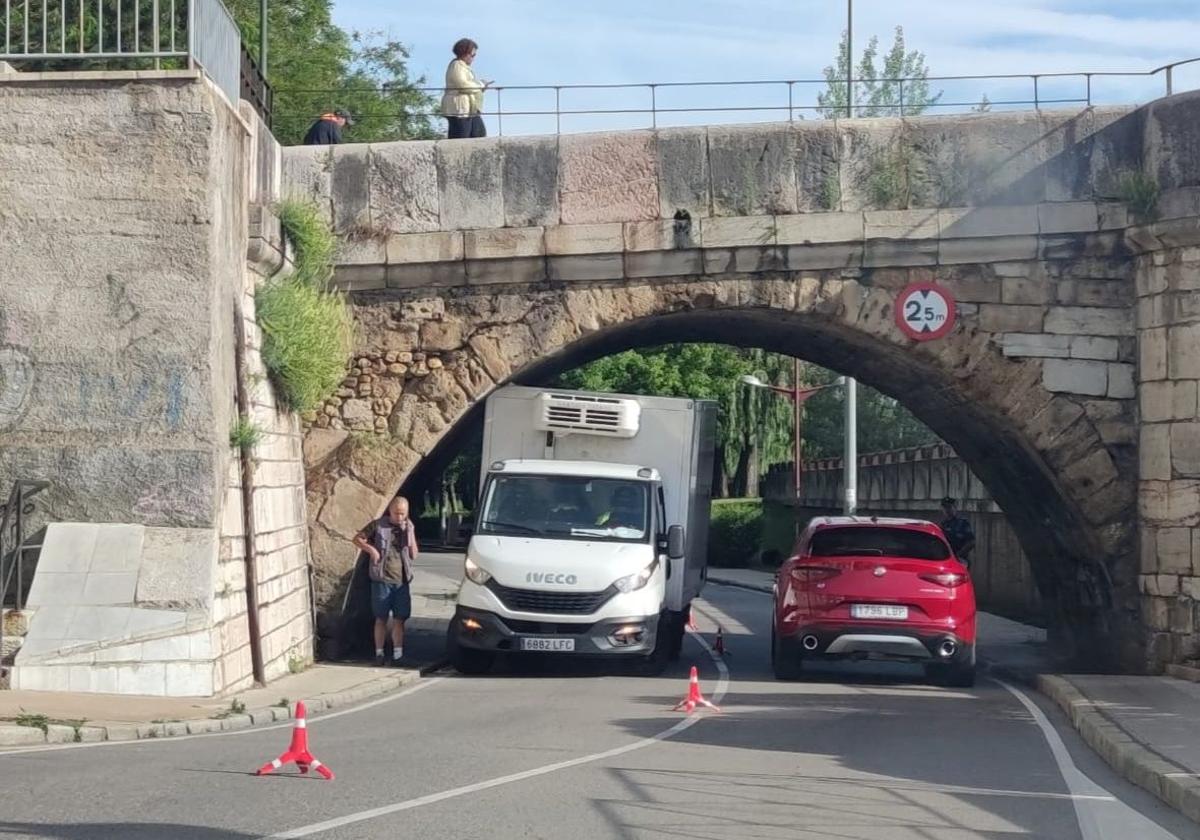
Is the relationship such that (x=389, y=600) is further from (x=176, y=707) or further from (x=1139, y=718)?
(x=1139, y=718)

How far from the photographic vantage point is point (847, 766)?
9.94 metres

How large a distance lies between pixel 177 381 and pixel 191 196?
60.2 inches

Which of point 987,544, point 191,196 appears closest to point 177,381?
point 191,196

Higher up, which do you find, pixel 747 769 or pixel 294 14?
pixel 294 14

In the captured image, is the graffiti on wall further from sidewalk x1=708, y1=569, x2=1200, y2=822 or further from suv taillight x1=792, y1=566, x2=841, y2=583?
sidewalk x1=708, y1=569, x2=1200, y2=822

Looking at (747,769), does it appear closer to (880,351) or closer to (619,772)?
(619,772)

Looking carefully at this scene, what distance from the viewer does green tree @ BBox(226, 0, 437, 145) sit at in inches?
1293

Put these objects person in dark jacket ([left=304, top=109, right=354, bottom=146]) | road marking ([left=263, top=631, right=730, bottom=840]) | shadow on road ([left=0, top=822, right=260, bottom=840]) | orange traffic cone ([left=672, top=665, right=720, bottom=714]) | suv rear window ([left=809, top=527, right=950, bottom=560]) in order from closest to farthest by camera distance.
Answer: shadow on road ([left=0, top=822, right=260, bottom=840])
road marking ([left=263, top=631, right=730, bottom=840])
orange traffic cone ([left=672, top=665, right=720, bottom=714])
suv rear window ([left=809, top=527, right=950, bottom=560])
person in dark jacket ([left=304, top=109, right=354, bottom=146])

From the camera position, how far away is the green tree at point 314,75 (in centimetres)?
3284

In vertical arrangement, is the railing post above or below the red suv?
above

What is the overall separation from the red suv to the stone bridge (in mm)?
2709

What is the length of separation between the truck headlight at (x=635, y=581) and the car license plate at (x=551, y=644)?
688mm

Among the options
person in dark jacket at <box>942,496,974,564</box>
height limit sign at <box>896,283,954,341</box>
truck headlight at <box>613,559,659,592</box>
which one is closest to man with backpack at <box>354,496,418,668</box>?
truck headlight at <box>613,559,659,592</box>

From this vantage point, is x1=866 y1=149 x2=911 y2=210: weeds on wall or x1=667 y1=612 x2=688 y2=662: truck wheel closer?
x1=866 y1=149 x2=911 y2=210: weeds on wall
